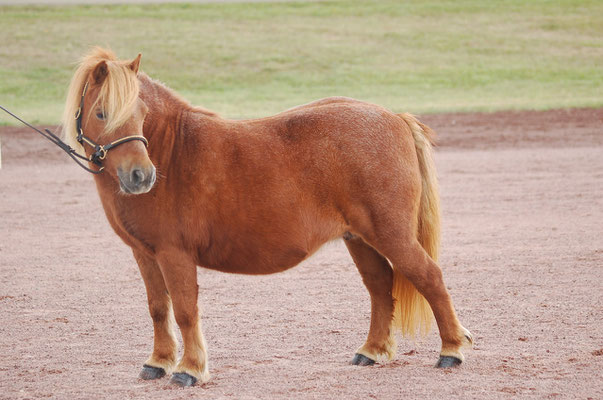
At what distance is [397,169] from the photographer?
185 inches

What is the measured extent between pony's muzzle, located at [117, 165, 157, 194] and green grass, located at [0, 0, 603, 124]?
16238 millimetres

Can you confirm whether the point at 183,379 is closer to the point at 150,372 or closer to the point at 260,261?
the point at 150,372

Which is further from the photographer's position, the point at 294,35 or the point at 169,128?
the point at 294,35

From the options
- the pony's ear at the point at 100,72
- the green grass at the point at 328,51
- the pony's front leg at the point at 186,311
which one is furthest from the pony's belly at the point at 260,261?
the green grass at the point at 328,51

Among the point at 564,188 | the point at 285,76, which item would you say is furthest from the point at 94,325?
the point at 285,76

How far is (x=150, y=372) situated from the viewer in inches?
187

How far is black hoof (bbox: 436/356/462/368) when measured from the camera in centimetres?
479

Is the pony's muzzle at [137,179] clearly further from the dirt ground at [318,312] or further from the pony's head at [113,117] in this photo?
the dirt ground at [318,312]

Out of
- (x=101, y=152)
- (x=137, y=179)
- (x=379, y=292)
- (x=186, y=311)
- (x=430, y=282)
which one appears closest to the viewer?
(x=137, y=179)

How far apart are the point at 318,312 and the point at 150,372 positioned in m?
1.88

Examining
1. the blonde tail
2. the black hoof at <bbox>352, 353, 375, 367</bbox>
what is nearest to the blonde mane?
the blonde tail

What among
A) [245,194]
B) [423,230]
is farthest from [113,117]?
[423,230]

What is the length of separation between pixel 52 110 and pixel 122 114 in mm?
18634

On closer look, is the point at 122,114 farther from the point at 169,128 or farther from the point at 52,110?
the point at 52,110
